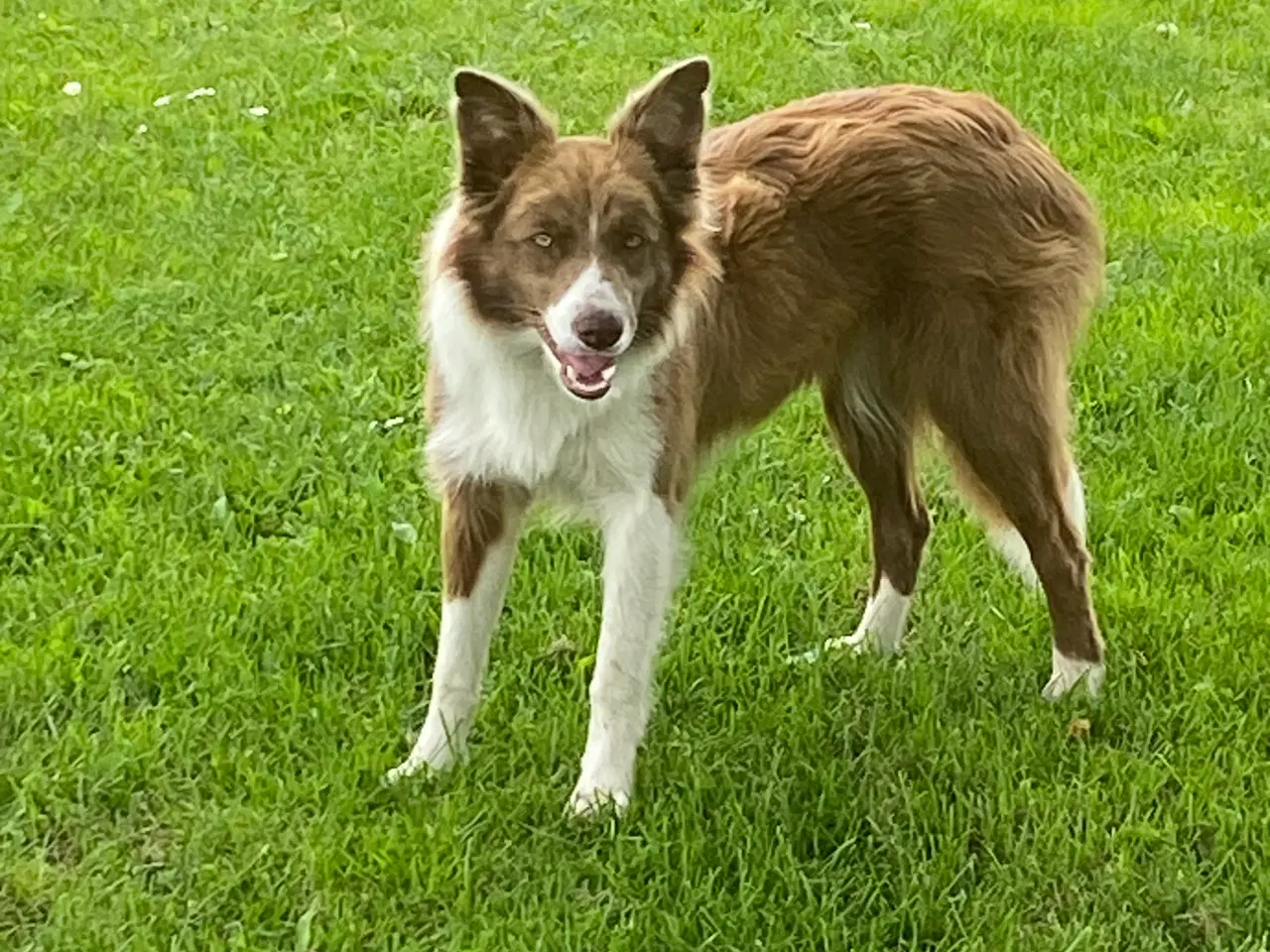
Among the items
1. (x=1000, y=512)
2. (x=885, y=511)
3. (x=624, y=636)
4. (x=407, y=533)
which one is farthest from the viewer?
(x=407, y=533)

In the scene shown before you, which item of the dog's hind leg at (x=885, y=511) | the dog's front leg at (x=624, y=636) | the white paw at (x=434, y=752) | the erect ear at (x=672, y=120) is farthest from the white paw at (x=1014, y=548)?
the white paw at (x=434, y=752)

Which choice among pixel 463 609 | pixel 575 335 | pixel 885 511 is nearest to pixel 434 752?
pixel 463 609

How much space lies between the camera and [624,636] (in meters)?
3.76

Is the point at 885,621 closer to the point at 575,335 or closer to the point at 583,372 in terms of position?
the point at 583,372

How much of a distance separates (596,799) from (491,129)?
1.36 m

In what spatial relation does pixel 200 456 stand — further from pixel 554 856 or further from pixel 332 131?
pixel 332 131

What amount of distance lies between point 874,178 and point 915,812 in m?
1.34

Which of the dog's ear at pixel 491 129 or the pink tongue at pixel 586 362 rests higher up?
the dog's ear at pixel 491 129

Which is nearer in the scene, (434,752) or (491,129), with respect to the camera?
(491,129)

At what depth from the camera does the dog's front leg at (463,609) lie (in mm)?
3869

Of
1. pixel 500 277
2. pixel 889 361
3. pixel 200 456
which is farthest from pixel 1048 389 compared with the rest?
pixel 200 456

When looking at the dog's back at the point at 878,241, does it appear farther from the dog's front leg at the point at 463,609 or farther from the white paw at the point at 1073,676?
the white paw at the point at 1073,676

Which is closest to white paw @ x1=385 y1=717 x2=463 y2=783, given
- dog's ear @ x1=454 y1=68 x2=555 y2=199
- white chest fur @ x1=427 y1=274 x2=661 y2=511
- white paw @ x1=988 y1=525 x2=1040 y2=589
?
white chest fur @ x1=427 y1=274 x2=661 y2=511

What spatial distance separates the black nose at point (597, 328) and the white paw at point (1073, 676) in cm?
149
